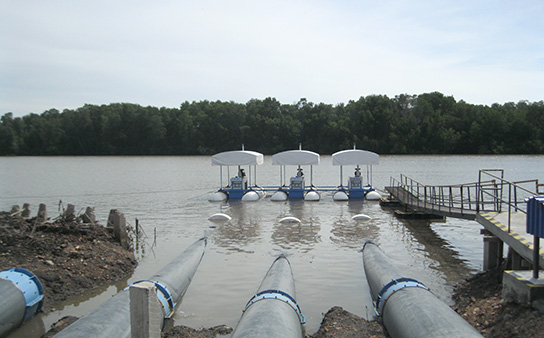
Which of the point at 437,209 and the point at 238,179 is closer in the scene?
the point at 437,209

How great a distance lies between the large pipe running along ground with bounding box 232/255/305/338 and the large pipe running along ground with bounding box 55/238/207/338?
6.79 feet

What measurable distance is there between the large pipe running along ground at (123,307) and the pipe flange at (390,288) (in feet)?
14.7

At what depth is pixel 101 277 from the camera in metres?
13.4

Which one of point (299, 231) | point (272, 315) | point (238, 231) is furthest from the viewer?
point (238, 231)

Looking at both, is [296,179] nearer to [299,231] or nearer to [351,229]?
[351,229]

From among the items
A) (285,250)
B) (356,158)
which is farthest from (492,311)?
(356,158)

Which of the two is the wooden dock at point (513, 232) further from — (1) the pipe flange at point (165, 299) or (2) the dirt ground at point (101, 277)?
(1) the pipe flange at point (165, 299)

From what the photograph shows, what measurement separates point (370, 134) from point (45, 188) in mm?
76901

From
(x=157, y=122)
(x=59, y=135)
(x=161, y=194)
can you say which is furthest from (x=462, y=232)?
(x=59, y=135)

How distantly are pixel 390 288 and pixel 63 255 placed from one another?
9.30 m

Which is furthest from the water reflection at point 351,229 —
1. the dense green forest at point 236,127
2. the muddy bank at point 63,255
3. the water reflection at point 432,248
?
the dense green forest at point 236,127

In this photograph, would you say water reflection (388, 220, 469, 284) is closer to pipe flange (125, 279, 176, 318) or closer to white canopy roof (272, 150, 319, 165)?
pipe flange (125, 279, 176, 318)

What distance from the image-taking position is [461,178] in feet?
174

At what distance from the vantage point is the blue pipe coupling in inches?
395
